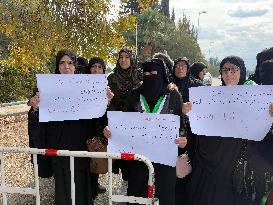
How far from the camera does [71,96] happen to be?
161 inches

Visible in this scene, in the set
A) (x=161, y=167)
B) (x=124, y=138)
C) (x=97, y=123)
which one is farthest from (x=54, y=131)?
(x=161, y=167)

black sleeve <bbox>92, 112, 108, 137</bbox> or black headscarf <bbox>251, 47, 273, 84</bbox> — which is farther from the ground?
black headscarf <bbox>251, 47, 273, 84</bbox>

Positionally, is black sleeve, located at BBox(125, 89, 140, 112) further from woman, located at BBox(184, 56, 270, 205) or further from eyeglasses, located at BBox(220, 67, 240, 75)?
eyeglasses, located at BBox(220, 67, 240, 75)

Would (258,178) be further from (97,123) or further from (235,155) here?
(97,123)

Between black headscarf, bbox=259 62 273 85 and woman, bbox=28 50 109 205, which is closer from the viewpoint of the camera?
black headscarf, bbox=259 62 273 85

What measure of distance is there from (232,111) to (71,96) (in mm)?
1639

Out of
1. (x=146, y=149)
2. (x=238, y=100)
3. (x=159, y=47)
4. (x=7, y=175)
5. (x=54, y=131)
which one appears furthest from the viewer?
(x=159, y=47)

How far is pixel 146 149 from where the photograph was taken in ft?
12.2

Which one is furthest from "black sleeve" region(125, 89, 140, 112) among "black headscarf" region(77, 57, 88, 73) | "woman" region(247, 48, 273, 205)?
"black headscarf" region(77, 57, 88, 73)

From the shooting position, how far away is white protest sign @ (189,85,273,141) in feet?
11.0

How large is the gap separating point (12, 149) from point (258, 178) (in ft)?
7.55

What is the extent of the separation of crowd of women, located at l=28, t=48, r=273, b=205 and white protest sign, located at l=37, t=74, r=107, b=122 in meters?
0.12

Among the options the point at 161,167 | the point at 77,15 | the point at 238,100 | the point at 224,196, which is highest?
the point at 77,15

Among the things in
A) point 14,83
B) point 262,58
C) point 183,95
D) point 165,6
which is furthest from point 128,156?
point 165,6
